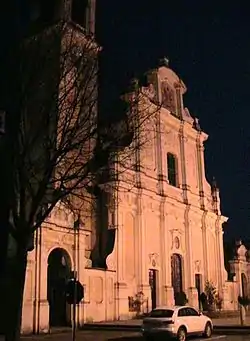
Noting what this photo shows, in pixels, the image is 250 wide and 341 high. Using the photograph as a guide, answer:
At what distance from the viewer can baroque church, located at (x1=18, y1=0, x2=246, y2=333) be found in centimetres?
2844

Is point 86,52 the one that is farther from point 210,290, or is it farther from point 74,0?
point 210,290

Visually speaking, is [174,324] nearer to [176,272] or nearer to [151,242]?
[151,242]

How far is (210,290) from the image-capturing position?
42844mm

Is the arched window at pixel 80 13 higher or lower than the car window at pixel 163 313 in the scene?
higher

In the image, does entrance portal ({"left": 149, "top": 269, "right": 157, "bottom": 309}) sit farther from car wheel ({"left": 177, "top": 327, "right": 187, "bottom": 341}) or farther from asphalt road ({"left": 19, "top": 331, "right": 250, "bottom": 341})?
car wheel ({"left": 177, "top": 327, "right": 187, "bottom": 341})

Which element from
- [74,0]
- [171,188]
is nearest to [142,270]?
[171,188]

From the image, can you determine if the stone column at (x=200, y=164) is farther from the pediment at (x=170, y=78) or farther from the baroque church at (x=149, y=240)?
the pediment at (x=170, y=78)

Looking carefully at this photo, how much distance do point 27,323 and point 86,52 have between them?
46.4 feet

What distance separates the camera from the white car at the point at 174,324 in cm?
2069

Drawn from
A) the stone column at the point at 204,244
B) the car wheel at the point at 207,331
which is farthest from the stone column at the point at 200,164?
the car wheel at the point at 207,331

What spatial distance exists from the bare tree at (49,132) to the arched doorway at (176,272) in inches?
961

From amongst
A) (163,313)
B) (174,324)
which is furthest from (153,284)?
(174,324)

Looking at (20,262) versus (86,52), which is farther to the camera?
(86,52)

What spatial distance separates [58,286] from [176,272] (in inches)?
537
